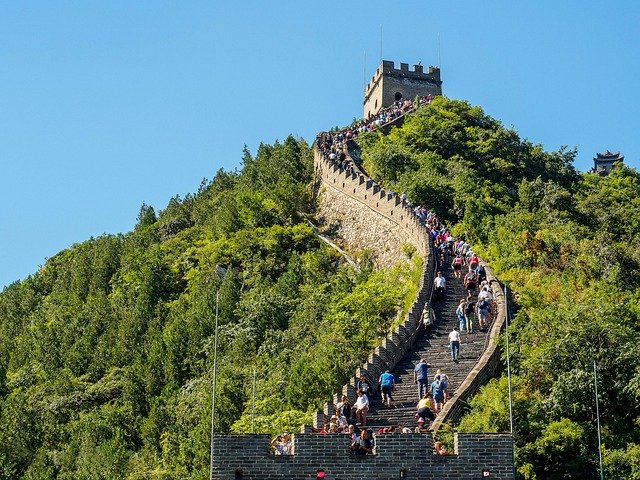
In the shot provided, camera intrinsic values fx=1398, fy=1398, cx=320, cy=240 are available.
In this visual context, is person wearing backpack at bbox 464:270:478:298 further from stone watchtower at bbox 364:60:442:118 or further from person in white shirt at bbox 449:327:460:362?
stone watchtower at bbox 364:60:442:118

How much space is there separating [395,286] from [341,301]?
2.05 metres

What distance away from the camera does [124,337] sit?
5909 cm

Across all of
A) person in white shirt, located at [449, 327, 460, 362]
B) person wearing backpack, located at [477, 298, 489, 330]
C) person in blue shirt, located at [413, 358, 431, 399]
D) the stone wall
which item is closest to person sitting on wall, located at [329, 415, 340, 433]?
person in blue shirt, located at [413, 358, 431, 399]

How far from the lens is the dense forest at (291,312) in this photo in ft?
104

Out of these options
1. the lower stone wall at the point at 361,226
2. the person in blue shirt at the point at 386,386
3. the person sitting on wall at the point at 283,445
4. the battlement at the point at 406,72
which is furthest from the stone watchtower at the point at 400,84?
the person sitting on wall at the point at 283,445

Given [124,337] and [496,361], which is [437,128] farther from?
[496,361]

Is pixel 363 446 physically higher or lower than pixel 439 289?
lower

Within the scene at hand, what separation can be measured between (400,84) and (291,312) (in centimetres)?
3732

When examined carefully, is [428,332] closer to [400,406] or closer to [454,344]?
[454,344]

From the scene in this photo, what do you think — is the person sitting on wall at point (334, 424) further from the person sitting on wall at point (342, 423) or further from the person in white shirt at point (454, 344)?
the person in white shirt at point (454, 344)

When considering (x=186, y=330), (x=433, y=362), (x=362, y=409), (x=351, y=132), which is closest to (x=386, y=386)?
(x=362, y=409)

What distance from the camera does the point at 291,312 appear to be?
53469mm

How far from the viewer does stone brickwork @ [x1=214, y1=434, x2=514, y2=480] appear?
19.8 metres

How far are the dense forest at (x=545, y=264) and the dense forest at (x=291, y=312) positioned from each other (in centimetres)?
8
